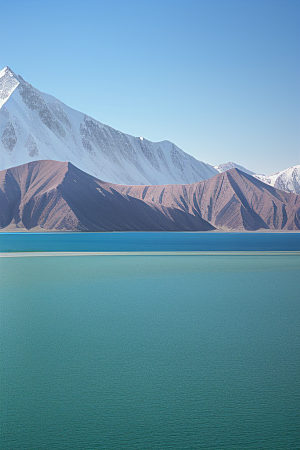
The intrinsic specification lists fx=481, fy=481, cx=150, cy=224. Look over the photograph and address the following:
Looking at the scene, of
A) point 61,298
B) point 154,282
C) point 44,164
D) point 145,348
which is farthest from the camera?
point 44,164

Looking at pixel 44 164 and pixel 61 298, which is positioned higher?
pixel 44 164

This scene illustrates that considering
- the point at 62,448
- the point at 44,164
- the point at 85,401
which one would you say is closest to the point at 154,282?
the point at 85,401

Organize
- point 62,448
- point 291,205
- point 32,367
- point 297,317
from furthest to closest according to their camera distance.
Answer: point 291,205 → point 297,317 → point 32,367 → point 62,448

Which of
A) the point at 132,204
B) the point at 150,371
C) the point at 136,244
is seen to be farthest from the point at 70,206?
the point at 150,371

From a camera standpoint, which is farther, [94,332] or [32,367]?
[94,332]

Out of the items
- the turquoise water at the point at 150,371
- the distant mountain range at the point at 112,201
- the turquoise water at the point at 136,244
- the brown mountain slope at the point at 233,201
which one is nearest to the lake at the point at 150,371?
the turquoise water at the point at 150,371

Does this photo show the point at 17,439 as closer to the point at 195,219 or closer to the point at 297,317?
the point at 297,317

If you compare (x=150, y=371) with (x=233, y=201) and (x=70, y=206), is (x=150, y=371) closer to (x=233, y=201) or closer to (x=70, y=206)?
(x=70, y=206)

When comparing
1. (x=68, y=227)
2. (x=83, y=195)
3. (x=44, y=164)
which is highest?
(x=44, y=164)
